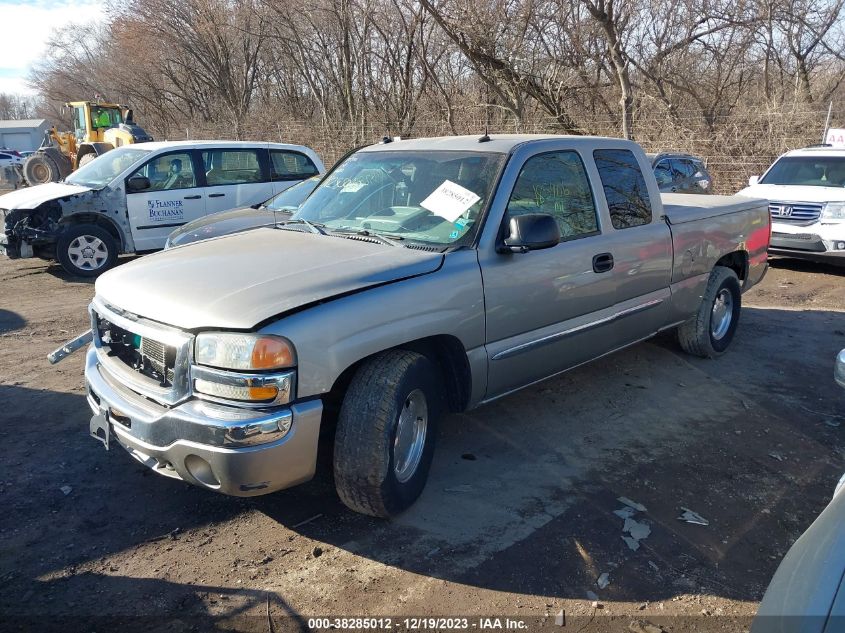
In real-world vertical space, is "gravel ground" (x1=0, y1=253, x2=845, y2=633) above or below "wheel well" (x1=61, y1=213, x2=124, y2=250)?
below

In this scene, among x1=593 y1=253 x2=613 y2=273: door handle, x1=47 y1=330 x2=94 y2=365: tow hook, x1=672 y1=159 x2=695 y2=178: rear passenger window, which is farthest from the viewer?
x1=672 y1=159 x2=695 y2=178: rear passenger window

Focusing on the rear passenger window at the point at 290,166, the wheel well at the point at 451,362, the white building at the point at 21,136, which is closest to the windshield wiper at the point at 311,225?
the wheel well at the point at 451,362

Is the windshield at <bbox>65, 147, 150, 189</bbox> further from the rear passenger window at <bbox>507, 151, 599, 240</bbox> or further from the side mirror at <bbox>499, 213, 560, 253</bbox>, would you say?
the side mirror at <bbox>499, 213, 560, 253</bbox>

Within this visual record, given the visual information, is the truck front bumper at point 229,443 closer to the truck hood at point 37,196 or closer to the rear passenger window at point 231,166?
the truck hood at point 37,196

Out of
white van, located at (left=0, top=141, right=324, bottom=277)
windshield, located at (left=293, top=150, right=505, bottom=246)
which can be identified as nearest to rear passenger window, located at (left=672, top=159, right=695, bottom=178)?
white van, located at (left=0, top=141, right=324, bottom=277)

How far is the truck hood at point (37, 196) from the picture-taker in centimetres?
916

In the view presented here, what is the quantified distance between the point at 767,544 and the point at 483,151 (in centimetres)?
270

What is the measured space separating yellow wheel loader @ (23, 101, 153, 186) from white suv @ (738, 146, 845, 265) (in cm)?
1611

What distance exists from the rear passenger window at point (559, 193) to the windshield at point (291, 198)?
4838 millimetres

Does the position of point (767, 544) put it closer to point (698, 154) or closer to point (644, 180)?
point (644, 180)

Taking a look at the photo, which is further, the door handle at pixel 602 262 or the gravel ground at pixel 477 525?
the door handle at pixel 602 262

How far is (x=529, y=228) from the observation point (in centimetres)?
371

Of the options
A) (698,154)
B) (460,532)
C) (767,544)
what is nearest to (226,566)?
(460,532)

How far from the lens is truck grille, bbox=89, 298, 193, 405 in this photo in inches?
119
